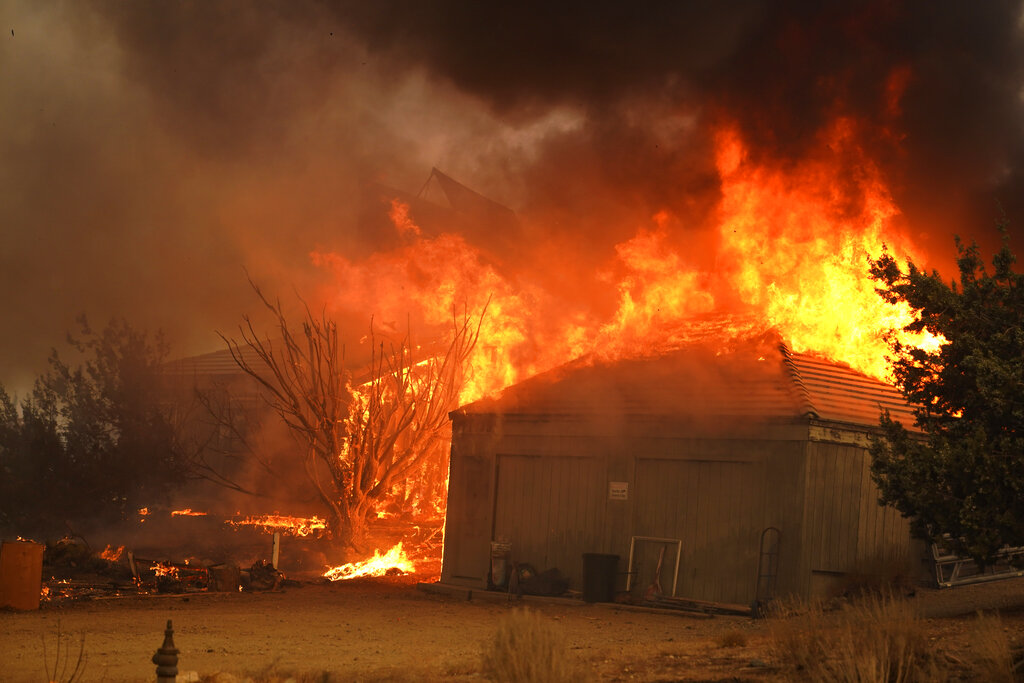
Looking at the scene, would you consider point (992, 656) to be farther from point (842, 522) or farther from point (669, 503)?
point (669, 503)

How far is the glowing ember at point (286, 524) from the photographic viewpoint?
2339 cm

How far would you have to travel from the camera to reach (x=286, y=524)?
952 inches

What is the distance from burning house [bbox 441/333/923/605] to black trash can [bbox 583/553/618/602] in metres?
0.15

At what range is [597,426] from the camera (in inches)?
663

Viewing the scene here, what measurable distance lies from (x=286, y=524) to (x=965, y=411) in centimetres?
1713

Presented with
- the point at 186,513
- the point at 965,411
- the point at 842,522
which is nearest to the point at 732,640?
the point at 965,411

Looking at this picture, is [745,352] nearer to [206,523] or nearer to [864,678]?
[864,678]

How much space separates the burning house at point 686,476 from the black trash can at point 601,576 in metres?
0.15

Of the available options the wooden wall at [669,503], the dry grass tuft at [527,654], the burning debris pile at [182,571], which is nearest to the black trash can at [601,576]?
the wooden wall at [669,503]

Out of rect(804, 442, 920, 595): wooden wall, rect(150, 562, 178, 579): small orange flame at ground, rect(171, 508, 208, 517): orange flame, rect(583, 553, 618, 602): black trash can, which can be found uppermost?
rect(804, 442, 920, 595): wooden wall

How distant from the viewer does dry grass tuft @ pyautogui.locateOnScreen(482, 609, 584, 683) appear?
25.1ft

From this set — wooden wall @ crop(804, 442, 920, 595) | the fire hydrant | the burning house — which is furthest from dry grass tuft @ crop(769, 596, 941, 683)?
the burning house

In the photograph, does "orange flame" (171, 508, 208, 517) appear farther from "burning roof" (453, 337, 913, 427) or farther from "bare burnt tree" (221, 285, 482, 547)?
"burning roof" (453, 337, 913, 427)

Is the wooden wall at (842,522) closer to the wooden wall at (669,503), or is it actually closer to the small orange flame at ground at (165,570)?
the wooden wall at (669,503)
